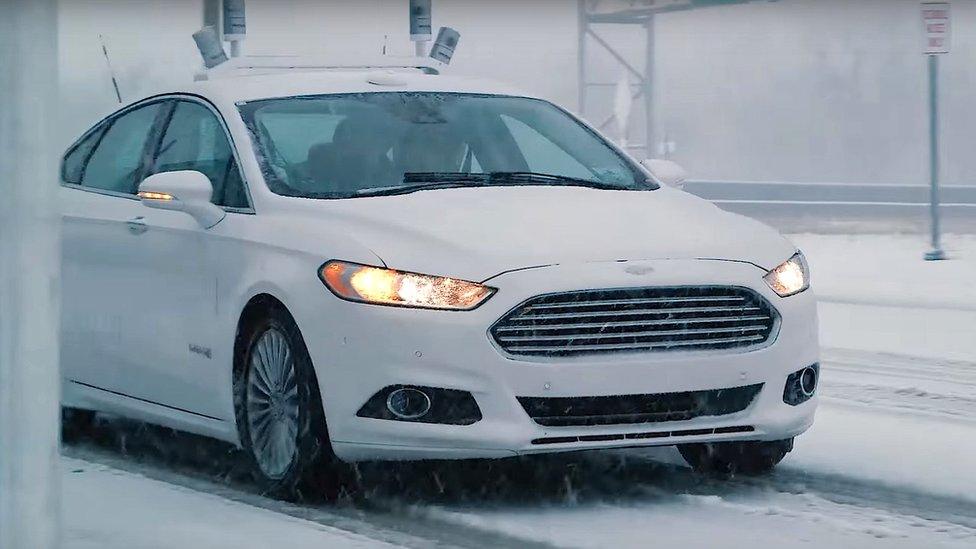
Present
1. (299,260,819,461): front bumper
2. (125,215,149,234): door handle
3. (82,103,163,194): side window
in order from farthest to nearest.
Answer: (82,103,163,194): side window → (125,215,149,234): door handle → (299,260,819,461): front bumper

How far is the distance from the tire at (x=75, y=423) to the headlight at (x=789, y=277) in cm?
351

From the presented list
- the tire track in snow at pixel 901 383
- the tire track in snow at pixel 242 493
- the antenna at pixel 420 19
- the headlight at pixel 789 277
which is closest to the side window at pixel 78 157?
the tire track in snow at pixel 242 493

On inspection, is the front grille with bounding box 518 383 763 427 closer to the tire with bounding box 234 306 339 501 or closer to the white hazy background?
the tire with bounding box 234 306 339 501

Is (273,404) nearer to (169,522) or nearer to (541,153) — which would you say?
(169,522)

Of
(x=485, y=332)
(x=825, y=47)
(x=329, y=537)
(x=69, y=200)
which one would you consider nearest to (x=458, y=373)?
(x=485, y=332)

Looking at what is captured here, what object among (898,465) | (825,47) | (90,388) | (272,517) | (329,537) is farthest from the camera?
(825,47)

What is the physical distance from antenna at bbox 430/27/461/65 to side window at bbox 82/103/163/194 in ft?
17.6

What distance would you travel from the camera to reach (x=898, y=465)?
315 inches

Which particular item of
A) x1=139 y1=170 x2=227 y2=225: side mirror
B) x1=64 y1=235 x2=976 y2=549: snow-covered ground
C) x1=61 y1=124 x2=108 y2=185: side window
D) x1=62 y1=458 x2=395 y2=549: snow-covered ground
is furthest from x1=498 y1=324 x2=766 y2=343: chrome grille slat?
x1=61 y1=124 x2=108 y2=185: side window

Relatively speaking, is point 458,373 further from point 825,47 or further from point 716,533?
point 825,47

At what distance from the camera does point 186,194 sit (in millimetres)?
7789

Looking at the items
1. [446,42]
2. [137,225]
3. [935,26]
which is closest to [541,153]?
[137,225]

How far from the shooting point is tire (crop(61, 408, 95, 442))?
9.42m

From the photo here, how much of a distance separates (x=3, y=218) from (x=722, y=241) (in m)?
3.15
